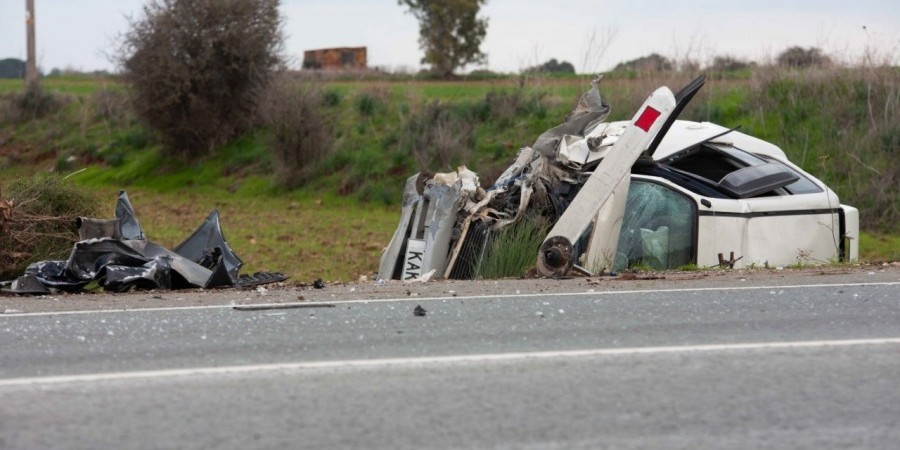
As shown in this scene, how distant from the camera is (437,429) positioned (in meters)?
4.86

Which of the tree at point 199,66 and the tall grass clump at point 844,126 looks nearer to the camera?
the tall grass clump at point 844,126

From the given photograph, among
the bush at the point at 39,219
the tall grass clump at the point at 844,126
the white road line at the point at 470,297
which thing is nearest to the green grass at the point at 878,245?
the tall grass clump at the point at 844,126

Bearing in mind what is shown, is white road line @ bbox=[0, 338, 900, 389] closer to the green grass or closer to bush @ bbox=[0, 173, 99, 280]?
bush @ bbox=[0, 173, 99, 280]

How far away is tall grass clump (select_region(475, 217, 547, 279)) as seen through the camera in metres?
11.0

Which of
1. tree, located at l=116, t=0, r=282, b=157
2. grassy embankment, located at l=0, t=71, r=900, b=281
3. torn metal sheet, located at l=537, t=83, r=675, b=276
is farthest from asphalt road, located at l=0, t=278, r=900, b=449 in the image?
tree, located at l=116, t=0, r=282, b=157

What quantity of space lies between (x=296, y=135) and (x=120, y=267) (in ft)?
60.3

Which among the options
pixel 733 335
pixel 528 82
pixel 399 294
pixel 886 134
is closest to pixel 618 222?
pixel 399 294

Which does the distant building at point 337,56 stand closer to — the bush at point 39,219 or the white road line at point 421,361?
the bush at point 39,219

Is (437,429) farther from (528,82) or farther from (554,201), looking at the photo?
(528,82)

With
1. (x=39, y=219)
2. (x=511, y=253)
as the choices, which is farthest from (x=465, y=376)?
(x=39, y=219)

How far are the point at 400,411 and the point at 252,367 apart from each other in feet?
4.01

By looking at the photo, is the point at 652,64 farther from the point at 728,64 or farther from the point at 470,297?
the point at 470,297

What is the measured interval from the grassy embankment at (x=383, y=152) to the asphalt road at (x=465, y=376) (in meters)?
9.18

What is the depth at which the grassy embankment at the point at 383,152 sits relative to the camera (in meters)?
20.8
